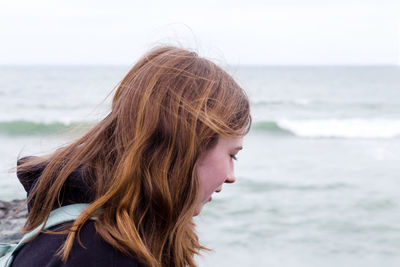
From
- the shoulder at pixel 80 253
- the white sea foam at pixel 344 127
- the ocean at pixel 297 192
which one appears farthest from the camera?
the white sea foam at pixel 344 127

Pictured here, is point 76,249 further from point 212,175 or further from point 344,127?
point 344,127

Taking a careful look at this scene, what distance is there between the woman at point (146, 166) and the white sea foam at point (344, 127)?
15.6 meters

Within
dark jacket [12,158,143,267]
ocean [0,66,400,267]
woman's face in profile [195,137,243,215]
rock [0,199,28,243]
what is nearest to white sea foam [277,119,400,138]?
ocean [0,66,400,267]

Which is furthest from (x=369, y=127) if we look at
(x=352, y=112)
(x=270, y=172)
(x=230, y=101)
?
(x=230, y=101)

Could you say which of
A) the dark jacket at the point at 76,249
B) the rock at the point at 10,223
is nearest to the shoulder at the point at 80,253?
the dark jacket at the point at 76,249

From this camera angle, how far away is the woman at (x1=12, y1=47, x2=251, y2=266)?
1.07 meters

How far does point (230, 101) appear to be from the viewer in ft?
4.16

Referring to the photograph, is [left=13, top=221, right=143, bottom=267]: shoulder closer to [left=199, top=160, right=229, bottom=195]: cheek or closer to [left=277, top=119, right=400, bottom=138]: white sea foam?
[left=199, top=160, right=229, bottom=195]: cheek

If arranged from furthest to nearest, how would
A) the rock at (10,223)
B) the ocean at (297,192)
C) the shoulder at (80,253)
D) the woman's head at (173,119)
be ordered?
1. the ocean at (297,192)
2. the rock at (10,223)
3. the woman's head at (173,119)
4. the shoulder at (80,253)

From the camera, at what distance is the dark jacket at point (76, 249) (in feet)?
3.30

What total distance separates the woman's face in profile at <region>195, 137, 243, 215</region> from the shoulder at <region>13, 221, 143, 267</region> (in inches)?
11.4

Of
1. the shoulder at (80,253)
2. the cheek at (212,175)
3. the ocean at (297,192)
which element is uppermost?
the cheek at (212,175)

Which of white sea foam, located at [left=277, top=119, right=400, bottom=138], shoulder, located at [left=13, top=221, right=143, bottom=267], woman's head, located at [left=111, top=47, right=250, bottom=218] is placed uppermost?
woman's head, located at [left=111, top=47, right=250, bottom=218]

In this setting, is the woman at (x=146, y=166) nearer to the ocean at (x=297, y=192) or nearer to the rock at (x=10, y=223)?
the ocean at (x=297, y=192)
